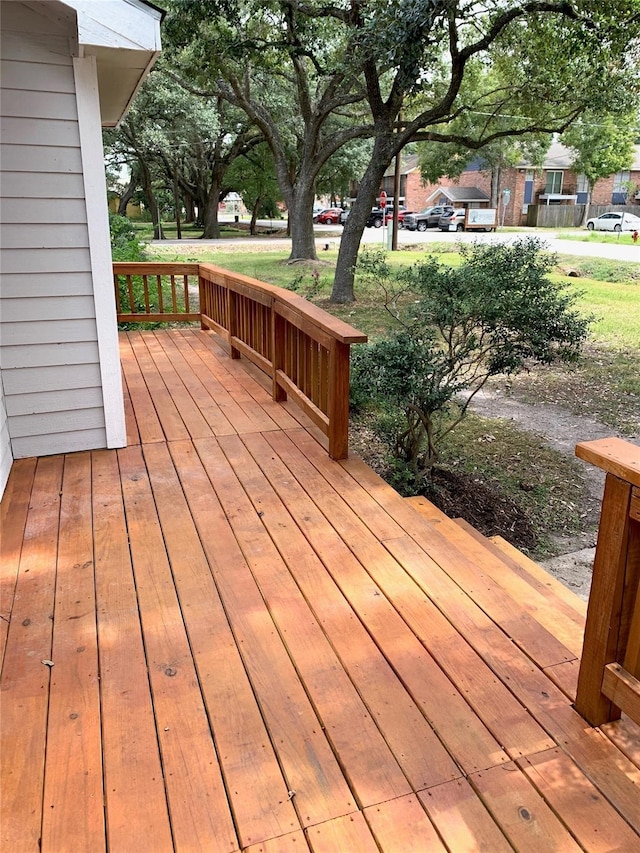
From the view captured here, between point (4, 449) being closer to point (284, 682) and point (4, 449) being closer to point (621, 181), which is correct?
point (284, 682)

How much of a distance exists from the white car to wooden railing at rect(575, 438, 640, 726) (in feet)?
105

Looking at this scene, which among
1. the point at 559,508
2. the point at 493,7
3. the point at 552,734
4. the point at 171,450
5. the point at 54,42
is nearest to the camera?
the point at 552,734

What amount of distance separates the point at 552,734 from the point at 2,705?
149 cm

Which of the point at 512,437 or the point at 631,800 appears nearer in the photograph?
the point at 631,800

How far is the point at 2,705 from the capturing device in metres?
1.74

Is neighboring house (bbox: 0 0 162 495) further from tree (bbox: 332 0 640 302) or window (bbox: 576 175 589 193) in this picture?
window (bbox: 576 175 589 193)

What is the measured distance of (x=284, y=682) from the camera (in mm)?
1840

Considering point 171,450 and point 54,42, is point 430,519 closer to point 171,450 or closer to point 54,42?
point 171,450

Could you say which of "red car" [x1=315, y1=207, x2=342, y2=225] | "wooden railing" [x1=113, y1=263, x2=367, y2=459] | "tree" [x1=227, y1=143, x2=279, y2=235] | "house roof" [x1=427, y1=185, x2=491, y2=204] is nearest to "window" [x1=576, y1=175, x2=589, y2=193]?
"house roof" [x1=427, y1=185, x2=491, y2=204]

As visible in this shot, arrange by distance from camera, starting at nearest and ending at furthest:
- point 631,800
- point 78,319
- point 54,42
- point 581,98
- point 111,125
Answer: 1. point 631,800
2. point 54,42
3. point 78,319
4. point 111,125
5. point 581,98

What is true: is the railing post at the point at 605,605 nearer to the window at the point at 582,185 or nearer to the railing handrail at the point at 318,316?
the railing handrail at the point at 318,316

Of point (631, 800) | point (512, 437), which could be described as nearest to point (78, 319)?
point (631, 800)

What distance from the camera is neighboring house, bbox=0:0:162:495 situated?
2826 mm

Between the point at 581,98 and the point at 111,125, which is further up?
the point at 581,98
